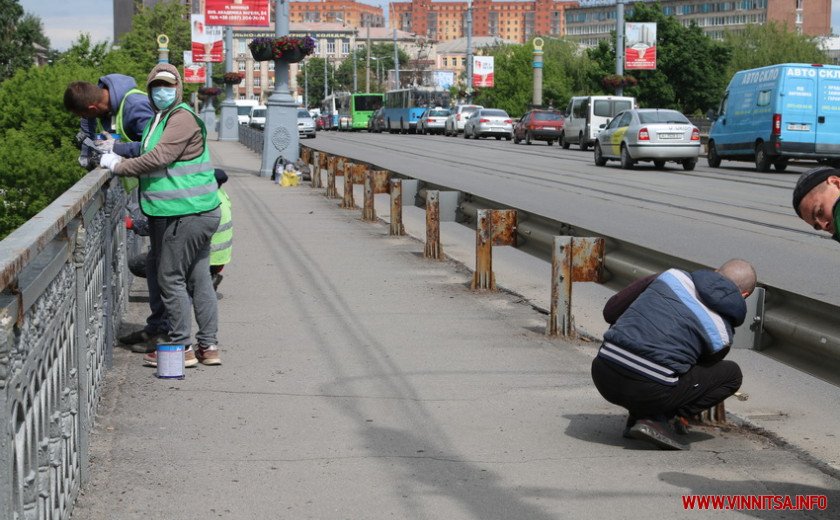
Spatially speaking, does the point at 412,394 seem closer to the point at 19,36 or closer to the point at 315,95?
the point at 19,36

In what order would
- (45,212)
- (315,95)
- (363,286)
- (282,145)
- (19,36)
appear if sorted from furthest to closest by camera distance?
(315,95), (19,36), (282,145), (363,286), (45,212)

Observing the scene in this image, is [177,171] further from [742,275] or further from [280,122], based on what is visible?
[280,122]

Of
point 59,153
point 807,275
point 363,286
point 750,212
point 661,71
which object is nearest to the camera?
point 363,286

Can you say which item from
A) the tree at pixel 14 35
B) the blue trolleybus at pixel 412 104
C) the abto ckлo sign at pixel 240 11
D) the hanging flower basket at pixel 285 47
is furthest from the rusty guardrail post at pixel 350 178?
the tree at pixel 14 35

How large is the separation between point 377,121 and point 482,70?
16.1m

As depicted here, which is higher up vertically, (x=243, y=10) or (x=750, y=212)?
(x=243, y=10)

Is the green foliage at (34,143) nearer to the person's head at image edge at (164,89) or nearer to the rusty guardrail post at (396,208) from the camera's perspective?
the rusty guardrail post at (396,208)

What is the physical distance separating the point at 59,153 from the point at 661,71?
77235 millimetres

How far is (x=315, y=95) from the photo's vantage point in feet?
580

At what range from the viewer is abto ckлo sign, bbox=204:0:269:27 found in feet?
125

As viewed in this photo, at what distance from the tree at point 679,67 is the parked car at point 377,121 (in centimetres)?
1618

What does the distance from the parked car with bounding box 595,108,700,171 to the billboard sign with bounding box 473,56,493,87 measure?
Answer: 63.7 metres

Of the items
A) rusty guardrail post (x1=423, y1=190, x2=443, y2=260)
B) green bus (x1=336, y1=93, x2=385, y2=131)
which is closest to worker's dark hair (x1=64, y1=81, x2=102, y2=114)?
rusty guardrail post (x1=423, y1=190, x2=443, y2=260)

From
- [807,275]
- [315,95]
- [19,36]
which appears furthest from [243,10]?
[315,95]
